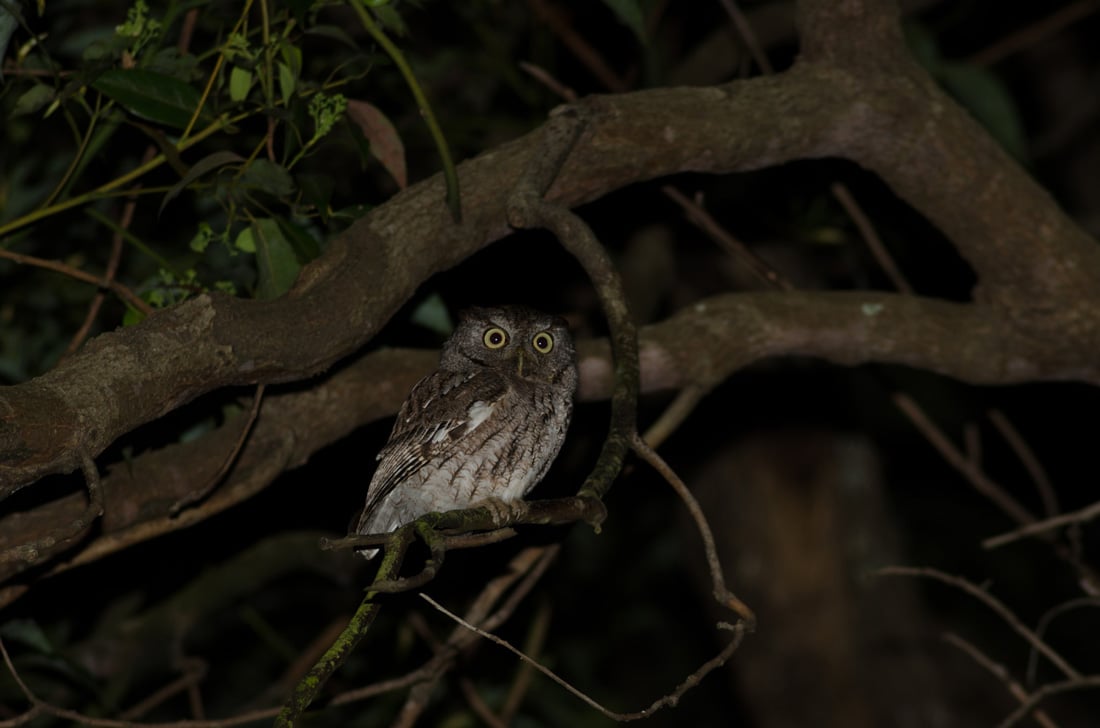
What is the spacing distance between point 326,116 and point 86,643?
6.75 feet

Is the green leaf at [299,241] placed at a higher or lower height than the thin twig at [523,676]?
higher

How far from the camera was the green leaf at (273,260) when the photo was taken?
233 cm

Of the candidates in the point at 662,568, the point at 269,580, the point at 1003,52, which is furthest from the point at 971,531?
the point at 269,580

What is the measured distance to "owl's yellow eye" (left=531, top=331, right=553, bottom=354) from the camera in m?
2.84

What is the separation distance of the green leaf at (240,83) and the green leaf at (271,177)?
13 cm

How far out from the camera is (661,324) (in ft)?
9.72

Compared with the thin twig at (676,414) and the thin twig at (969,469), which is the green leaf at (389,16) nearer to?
the thin twig at (676,414)

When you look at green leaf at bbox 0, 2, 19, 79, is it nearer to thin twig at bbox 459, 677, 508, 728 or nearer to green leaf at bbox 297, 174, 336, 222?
green leaf at bbox 297, 174, 336, 222

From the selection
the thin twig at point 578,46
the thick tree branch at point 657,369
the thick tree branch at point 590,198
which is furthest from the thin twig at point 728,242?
the thin twig at point 578,46

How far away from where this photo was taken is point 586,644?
245 inches

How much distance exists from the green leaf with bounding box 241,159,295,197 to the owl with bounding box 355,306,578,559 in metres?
0.65

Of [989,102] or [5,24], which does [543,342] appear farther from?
[989,102]

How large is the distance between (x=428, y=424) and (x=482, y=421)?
0.13 meters

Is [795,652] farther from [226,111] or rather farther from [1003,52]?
[226,111]
